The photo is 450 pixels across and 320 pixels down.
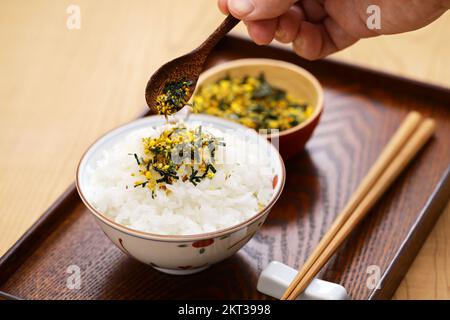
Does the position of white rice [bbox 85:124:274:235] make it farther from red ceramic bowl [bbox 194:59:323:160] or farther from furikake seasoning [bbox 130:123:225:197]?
red ceramic bowl [bbox 194:59:323:160]

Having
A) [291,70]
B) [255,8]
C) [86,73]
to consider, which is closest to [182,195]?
[255,8]

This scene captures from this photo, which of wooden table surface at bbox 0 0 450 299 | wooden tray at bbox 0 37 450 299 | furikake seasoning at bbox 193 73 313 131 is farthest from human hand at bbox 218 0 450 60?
wooden table surface at bbox 0 0 450 299

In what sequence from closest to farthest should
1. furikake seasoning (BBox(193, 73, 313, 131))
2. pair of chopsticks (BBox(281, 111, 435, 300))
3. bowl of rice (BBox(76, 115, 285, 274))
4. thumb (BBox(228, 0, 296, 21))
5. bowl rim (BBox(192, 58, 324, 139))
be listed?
bowl of rice (BBox(76, 115, 285, 274)), pair of chopsticks (BBox(281, 111, 435, 300)), thumb (BBox(228, 0, 296, 21)), bowl rim (BBox(192, 58, 324, 139)), furikake seasoning (BBox(193, 73, 313, 131))

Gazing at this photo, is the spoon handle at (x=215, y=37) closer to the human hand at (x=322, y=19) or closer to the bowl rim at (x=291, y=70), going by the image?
the human hand at (x=322, y=19)

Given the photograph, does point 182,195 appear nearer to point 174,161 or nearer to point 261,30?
point 174,161
